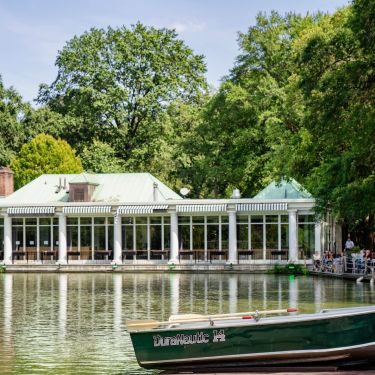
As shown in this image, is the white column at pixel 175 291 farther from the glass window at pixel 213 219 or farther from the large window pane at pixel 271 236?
the large window pane at pixel 271 236

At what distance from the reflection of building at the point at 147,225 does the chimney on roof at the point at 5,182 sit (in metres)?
3.85

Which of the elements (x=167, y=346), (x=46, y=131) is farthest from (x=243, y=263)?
(x=167, y=346)

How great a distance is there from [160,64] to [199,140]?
8.51 metres

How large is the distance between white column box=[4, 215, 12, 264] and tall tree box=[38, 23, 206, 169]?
16.3 meters

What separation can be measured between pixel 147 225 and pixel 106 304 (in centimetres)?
A: 2443

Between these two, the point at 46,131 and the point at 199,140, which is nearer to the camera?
the point at 199,140

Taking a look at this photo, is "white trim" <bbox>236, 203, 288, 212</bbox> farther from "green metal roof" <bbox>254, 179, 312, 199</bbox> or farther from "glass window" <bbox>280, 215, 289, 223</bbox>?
"glass window" <bbox>280, 215, 289, 223</bbox>

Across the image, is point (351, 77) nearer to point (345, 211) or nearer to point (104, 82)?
point (345, 211)

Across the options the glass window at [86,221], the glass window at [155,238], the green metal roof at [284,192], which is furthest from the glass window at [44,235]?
the green metal roof at [284,192]

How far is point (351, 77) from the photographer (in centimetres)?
3006

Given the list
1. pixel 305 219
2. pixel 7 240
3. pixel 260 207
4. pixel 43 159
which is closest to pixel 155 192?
pixel 260 207

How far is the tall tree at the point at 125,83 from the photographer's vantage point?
67500mm

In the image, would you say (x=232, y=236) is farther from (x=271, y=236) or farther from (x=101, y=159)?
(x=101, y=159)

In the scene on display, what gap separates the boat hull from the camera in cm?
1457
